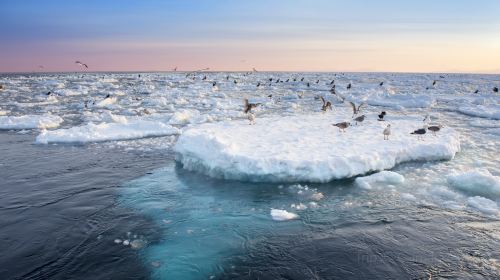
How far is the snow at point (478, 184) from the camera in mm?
8812

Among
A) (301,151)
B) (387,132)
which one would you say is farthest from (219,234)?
(387,132)

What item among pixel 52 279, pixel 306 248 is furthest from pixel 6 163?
pixel 306 248

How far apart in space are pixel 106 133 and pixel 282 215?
11.0 metres

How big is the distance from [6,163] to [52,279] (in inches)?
317

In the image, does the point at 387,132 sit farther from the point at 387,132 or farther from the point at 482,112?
the point at 482,112

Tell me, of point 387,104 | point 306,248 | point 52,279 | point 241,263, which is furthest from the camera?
point 387,104

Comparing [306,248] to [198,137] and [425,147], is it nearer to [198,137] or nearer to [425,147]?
[198,137]

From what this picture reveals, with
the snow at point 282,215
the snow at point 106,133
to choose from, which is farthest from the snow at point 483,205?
the snow at point 106,133

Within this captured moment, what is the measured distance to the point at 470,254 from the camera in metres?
6.32

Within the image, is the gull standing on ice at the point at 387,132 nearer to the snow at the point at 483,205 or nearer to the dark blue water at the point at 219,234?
the dark blue water at the point at 219,234

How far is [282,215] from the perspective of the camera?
7.70 metres

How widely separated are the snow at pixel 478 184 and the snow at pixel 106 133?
11419mm

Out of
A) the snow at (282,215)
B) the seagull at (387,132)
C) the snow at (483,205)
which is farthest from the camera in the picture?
the seagull at (387,132)

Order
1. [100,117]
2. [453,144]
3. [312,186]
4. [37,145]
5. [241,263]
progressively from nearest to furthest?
[241,263]
[312,186]
[453,144]
[37,145]
[100,117]
